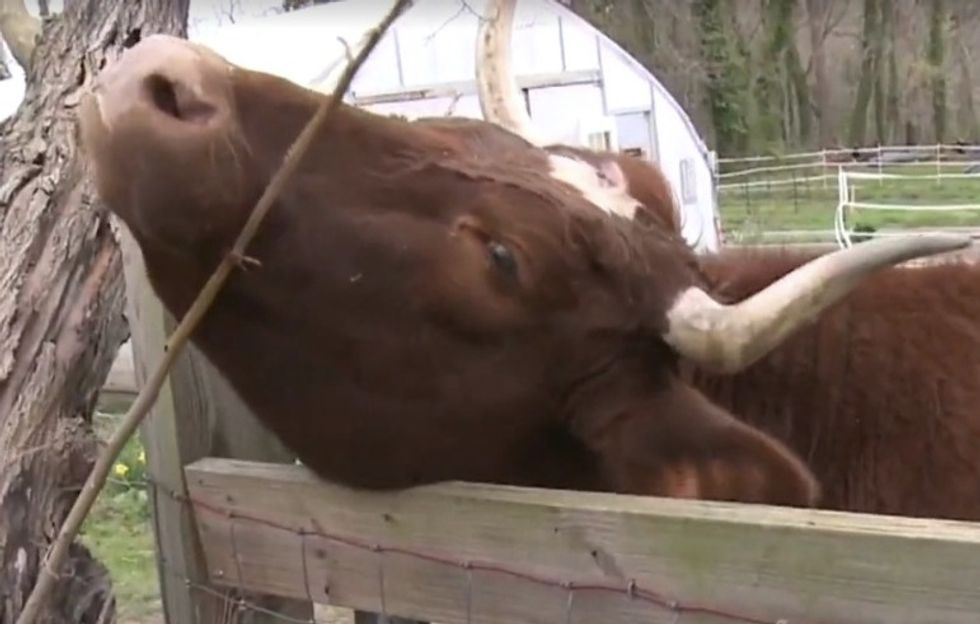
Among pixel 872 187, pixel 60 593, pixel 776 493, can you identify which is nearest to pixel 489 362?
pixel 776 493

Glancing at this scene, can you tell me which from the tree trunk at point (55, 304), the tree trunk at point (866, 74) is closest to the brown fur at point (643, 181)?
the tree trunk at point (55, 304)

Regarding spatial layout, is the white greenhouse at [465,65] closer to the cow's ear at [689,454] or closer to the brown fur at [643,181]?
the brown fur at [643,181]

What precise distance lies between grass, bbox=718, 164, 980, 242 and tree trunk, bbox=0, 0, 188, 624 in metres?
15.0

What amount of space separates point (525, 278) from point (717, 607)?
848 mm

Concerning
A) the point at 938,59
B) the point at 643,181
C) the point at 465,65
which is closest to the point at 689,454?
the point at 643,181

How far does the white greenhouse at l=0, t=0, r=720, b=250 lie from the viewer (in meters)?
14.1

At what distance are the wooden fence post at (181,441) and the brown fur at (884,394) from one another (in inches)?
36.0

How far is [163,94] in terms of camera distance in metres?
2.40

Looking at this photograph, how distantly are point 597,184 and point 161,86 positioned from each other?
1.05m

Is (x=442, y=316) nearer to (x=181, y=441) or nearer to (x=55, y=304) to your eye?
(x=181, y=441)

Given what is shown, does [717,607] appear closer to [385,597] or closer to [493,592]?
[493,592]

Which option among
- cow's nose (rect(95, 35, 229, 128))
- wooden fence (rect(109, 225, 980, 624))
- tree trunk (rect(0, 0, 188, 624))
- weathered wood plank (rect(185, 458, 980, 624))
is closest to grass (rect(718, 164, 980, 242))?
tree trunk (rect(0, 0, 188, 624))

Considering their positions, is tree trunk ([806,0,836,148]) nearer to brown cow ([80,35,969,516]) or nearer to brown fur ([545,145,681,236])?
brown fur ([545,145,681,236])

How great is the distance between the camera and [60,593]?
11.7 ft
